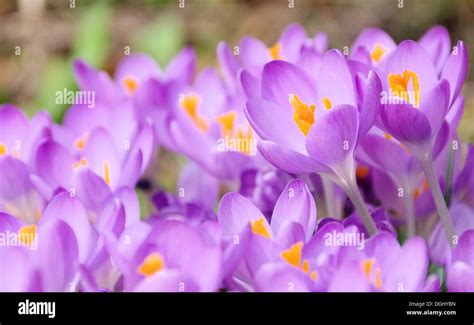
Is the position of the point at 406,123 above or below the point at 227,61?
below

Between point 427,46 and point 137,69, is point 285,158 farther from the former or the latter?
point 137,69

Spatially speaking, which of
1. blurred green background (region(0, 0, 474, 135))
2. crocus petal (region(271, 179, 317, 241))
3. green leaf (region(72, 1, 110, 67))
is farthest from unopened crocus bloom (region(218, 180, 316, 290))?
green leaf (region(72, 1, 110, 67))

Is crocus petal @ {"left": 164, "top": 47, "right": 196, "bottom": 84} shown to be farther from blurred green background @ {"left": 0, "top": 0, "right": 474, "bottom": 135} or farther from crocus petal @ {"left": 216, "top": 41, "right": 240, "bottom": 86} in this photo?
blurred green background @ {"left": 0, "top": 0, "right": 474, "bottom": 135}

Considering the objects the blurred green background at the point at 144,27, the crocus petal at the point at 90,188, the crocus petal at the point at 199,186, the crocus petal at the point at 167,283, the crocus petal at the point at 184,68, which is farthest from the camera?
the blurred green background at the point at 144,27

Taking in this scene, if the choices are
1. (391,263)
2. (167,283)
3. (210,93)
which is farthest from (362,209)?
(210,93)

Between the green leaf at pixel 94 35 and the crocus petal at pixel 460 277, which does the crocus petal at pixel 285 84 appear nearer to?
the crocus petal at pixel 460 277

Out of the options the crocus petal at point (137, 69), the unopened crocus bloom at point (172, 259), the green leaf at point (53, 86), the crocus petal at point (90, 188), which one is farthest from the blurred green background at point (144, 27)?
the unopened crocus bloom at point (172, 259)
